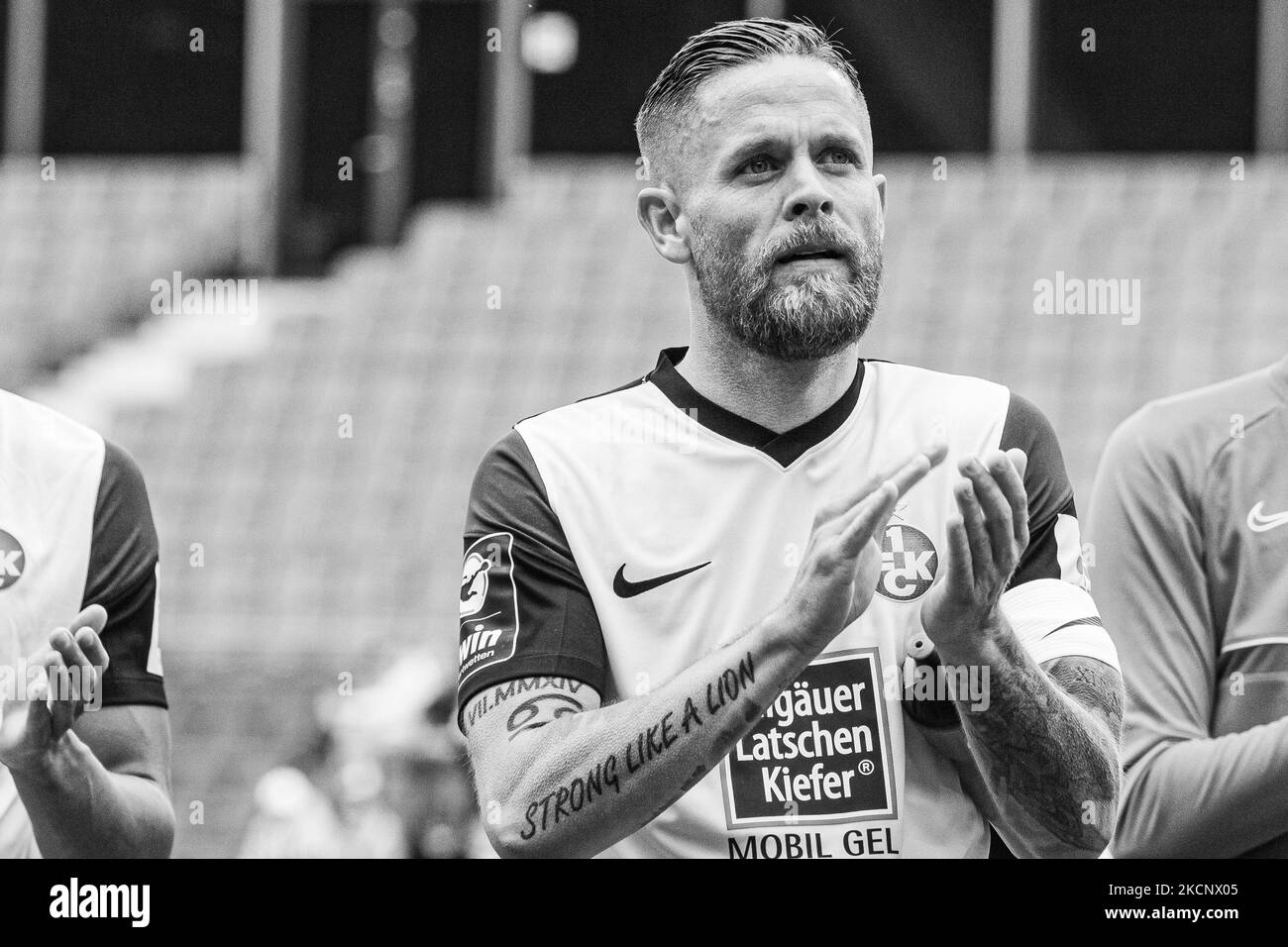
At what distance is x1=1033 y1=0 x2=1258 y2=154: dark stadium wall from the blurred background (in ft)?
0.06

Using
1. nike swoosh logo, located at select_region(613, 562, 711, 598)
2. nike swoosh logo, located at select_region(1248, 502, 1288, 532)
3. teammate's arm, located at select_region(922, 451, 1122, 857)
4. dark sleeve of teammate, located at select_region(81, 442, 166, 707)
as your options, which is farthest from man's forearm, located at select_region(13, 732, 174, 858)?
nike swoosh logo, located at select_region(1248, 502, 1288, 532)

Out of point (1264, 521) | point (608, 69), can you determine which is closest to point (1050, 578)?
point (1264, 521)

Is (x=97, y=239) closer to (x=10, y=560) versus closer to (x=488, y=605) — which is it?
(x=10, y=560)

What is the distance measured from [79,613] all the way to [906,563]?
109 centimetres

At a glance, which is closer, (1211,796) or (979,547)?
(979,547)

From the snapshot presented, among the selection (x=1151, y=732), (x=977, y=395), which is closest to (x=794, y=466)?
(x=977, y=395)

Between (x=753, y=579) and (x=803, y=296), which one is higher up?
(x=803, y=296)

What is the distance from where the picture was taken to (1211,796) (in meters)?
2.46

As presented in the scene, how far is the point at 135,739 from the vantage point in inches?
104

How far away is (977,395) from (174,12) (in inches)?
381

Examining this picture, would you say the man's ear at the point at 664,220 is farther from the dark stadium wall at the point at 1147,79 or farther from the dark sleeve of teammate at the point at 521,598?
the dark stadium wall at the point at 1147,79

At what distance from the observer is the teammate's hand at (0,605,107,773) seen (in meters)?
2.22

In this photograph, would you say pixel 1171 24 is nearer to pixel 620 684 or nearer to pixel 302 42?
pixel 302 42

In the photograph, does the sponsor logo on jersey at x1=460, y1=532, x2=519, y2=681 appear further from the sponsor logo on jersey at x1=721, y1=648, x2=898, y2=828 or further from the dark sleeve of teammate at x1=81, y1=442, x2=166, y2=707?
the dark sleeve of teammate at x1=81, y1=442, x2=166, y2=707
